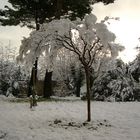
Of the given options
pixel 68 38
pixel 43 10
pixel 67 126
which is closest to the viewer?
pixel 67 126

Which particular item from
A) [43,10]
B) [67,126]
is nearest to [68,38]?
[67,126]

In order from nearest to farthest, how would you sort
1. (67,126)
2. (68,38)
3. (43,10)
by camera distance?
(67,126) < (68,38) < (43,10)

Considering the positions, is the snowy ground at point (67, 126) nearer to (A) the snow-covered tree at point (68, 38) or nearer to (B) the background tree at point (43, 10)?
(A) the snow-covered tree at point (68, 38)

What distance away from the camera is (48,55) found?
566 inches

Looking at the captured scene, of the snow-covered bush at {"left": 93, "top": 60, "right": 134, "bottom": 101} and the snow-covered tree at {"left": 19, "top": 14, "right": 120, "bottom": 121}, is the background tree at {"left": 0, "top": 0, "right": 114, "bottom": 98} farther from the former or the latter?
the snow-covered tree at {"left": 19, "top": 14, "right": 120, "bottom": 121}

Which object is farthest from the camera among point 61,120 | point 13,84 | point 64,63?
point 64,63

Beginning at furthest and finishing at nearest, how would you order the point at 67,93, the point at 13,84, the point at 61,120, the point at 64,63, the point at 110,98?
1. the point at 64,63
2. the point at 67,93
3. the point at 13,84
4. the point at 110,98
5. the point at 61,120

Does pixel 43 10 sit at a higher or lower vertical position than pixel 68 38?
higher

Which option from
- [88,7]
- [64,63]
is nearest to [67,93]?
[64,63]

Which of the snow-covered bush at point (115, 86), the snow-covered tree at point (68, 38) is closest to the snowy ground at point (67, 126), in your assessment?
the snow-covered tree at point (68, 38)

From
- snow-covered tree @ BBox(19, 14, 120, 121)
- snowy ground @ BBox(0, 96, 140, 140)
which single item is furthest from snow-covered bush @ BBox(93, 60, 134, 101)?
snow-covered tree @ BBox(19, 14, 120, 121)

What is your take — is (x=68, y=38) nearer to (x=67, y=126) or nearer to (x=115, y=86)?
(x=67, y=126)

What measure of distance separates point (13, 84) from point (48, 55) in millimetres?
18724

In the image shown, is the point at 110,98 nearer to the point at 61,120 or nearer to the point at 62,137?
the point at 61,120
